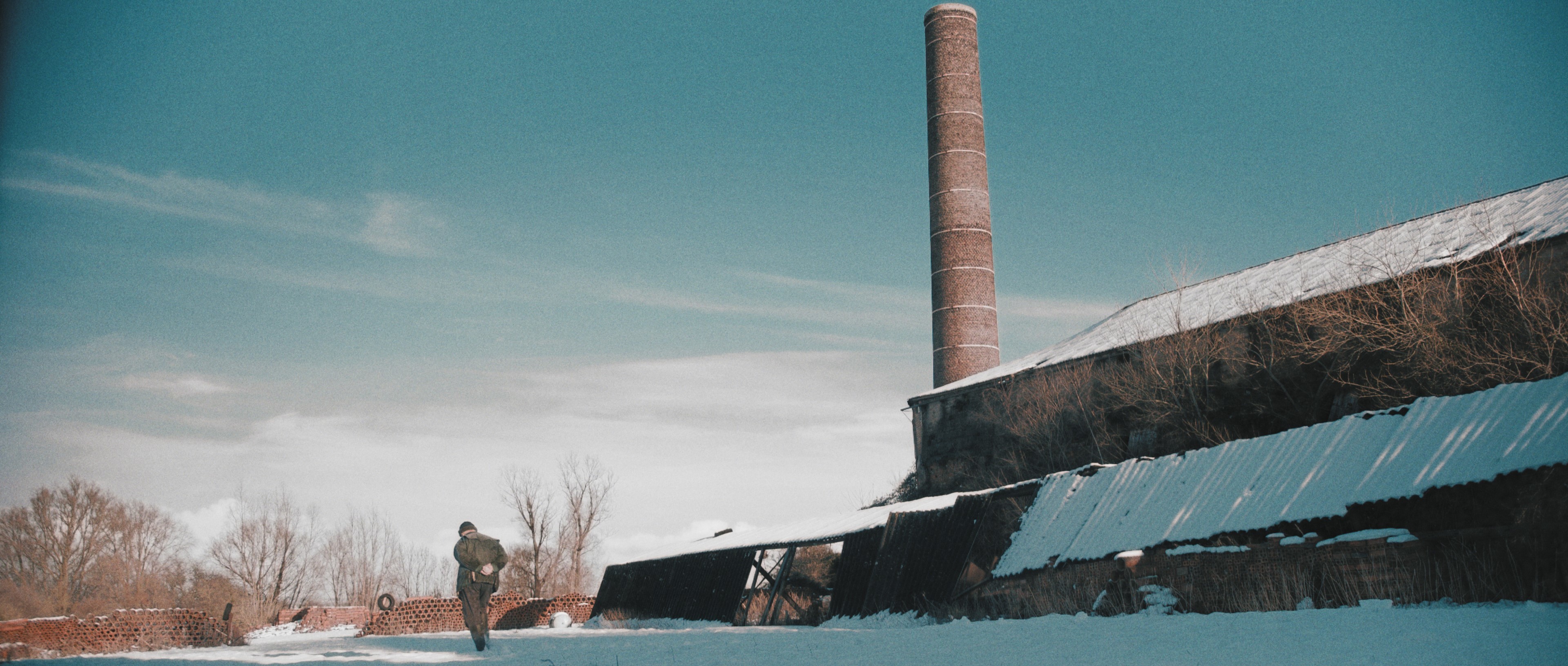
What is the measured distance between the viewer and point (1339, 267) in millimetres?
20094

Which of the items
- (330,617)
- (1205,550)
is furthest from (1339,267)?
(330,617)

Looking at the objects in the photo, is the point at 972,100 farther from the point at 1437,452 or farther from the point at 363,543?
the point at 363,543

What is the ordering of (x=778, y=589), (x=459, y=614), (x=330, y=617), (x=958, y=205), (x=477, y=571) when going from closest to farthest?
(x=477, y=571), (x=778, y=589), (x=459, y=614), (x=330, y=617), (x=958, y=205)

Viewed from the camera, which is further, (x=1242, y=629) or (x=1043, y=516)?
(x=1043, y=516)

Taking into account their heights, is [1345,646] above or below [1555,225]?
below

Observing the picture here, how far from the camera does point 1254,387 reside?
20.3m

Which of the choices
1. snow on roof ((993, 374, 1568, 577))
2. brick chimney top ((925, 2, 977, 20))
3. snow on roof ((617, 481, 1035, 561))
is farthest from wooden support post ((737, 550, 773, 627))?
brick chimney top ((925, 2, 977, 20))

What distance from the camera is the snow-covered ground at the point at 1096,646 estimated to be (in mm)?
5113

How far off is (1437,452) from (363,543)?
4543 centimetres

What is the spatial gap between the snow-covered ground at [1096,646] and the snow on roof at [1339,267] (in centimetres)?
1237

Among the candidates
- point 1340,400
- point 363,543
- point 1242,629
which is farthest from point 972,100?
point 363,543

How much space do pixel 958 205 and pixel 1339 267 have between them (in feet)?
46.0

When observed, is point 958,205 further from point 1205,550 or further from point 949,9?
point 1205,550

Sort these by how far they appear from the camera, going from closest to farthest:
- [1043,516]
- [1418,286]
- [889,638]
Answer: [889,638] < [1043,516] < [1418,286]
